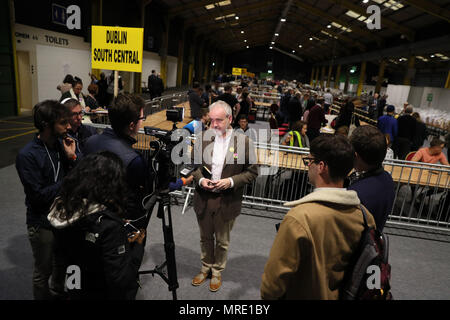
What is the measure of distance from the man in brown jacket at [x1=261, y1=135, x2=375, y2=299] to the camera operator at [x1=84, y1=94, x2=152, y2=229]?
0.99 metres

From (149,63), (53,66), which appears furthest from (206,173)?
(149,63)

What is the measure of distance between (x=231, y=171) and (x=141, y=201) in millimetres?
951

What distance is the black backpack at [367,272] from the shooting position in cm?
130

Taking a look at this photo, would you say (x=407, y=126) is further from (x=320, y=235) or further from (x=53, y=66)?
(x=53, y=66)

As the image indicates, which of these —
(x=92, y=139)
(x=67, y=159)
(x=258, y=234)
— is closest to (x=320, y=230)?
(x=92, y=139)

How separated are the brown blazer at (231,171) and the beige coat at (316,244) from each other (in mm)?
1301

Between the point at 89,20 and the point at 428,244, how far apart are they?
14403 millimetres

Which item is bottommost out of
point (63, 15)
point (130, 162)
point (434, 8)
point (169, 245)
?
point (169, 245)

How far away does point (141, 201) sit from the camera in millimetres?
2014

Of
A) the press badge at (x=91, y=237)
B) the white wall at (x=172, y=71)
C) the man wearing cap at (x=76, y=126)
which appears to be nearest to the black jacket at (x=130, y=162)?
the press badge at (x=91, y=237)

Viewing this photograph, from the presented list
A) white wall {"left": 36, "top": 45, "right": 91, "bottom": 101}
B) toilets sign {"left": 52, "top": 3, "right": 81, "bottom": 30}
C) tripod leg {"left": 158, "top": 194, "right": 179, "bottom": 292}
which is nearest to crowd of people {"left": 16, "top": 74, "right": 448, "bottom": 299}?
tripod leg {"left": 158, "top": 194, "right": 179, "bottom": 292}

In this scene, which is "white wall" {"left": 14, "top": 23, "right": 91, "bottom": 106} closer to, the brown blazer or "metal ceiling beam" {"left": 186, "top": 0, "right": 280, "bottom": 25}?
the brown blazer

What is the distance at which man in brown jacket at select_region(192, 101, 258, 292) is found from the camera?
2.59m

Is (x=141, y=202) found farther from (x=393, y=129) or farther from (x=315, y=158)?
(x=393, y=129)
